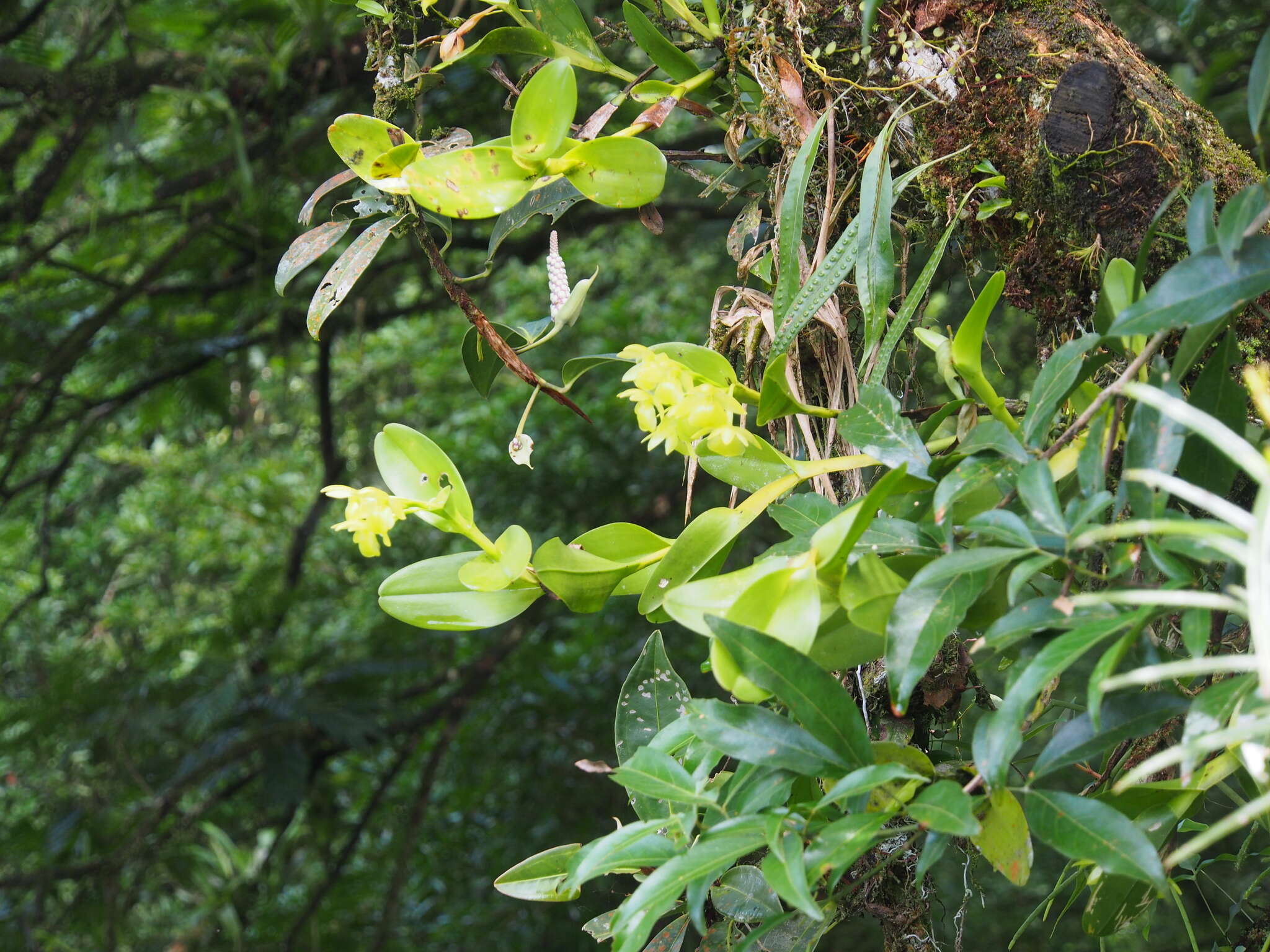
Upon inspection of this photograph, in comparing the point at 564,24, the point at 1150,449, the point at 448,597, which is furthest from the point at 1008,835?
the point at 564,24

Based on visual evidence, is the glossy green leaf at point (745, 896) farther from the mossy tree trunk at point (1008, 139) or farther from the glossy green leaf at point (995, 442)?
the glossy green leaf at point (995, 442)

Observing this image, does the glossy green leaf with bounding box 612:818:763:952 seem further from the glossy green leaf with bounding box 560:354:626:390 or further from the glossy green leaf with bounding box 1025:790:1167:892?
the glossy green leaf with bounding box 560:354:626:390

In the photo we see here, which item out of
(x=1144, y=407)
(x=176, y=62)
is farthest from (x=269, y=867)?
(x=1144, y=407)

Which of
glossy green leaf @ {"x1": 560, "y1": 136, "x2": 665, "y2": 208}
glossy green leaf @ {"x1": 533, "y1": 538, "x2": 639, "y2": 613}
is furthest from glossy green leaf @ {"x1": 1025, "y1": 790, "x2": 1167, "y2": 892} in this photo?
glossy green leaf @ {"x1": 560, "y1": 136, "x2": 665, "y2": 208}

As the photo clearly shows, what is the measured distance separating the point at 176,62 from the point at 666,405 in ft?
5.07

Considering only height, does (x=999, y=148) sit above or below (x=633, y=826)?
above

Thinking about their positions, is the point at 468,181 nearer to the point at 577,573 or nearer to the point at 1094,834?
the point at 577,573

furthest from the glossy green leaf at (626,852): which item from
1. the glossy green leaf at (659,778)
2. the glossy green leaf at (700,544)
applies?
the glossy green leaf at (700,544)

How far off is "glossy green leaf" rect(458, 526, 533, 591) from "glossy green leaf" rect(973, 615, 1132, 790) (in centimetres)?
22

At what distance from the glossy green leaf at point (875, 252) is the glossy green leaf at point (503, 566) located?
0.20m

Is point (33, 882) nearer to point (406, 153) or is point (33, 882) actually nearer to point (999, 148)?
point (406, 153)

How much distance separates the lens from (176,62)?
5.37ft

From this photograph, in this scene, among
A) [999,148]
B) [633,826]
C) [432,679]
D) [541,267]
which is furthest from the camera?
[541,267]

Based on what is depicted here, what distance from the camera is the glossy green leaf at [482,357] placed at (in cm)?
63
